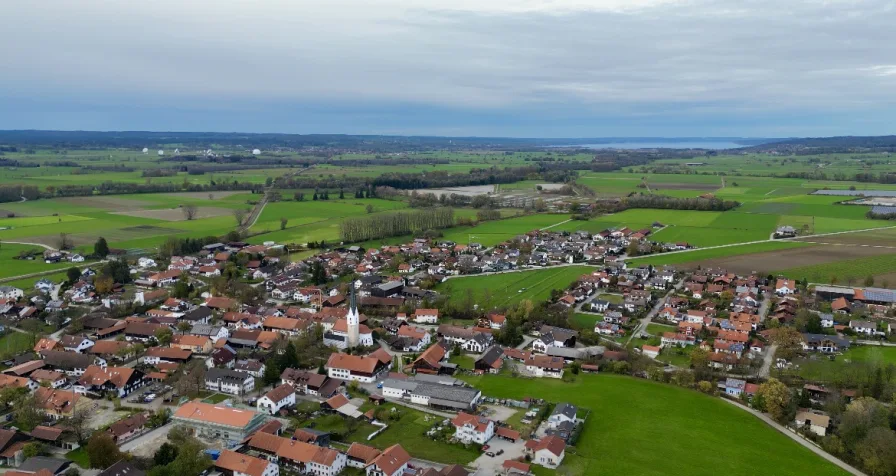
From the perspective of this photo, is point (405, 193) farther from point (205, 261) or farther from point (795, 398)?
point (795, 398)

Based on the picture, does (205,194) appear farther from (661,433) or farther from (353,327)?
(661,433)

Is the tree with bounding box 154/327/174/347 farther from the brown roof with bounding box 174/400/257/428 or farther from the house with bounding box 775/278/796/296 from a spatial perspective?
the house with bounding box 775/278/796/296

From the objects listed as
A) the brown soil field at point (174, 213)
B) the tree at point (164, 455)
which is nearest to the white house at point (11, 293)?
the tree at point (164, 455)

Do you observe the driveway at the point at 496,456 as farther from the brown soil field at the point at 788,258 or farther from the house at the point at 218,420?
the brown soil field at the point at 788,258

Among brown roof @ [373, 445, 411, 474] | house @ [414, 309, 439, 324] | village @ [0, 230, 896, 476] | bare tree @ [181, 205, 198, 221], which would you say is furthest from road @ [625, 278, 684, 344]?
bare tree @ [181, 205, 198, 221]

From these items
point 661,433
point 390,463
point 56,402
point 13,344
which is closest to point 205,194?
point 13,344
